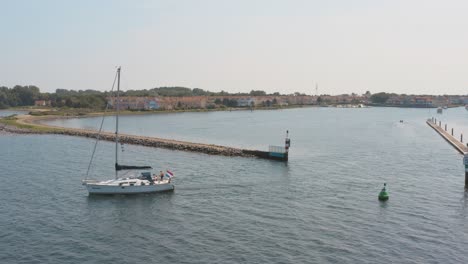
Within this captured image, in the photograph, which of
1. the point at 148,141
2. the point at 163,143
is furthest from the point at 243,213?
the point at 148,141

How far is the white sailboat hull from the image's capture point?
40844mm

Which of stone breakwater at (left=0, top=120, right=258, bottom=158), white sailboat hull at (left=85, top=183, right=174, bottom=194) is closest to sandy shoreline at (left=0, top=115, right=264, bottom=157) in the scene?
stone breakwater at (left=0, top=120, right=258, bottom=158)

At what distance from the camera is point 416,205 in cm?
3834

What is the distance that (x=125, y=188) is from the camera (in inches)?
1623

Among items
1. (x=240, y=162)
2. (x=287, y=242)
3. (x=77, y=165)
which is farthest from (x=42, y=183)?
(x=287, y=242)

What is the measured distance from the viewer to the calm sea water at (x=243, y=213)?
28.1 meters

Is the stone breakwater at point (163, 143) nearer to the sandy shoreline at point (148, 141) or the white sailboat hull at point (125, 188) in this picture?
the sandy shoreline at point (148, 141)

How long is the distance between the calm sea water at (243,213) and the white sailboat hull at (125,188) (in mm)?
794

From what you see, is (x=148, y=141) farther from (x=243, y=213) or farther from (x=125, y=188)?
(x=243, y=213)

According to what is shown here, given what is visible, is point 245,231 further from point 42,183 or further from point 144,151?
point 144,151

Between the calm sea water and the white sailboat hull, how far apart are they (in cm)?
79

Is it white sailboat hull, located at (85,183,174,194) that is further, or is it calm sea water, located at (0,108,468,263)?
white sailboat hull, located at (85,183,174,194)

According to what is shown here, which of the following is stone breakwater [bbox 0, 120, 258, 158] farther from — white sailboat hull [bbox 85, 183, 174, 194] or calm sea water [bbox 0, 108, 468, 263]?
white sailboat hull [bbox 85, 183, 174, 194]

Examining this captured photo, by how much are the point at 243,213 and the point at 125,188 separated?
38.1 ft
